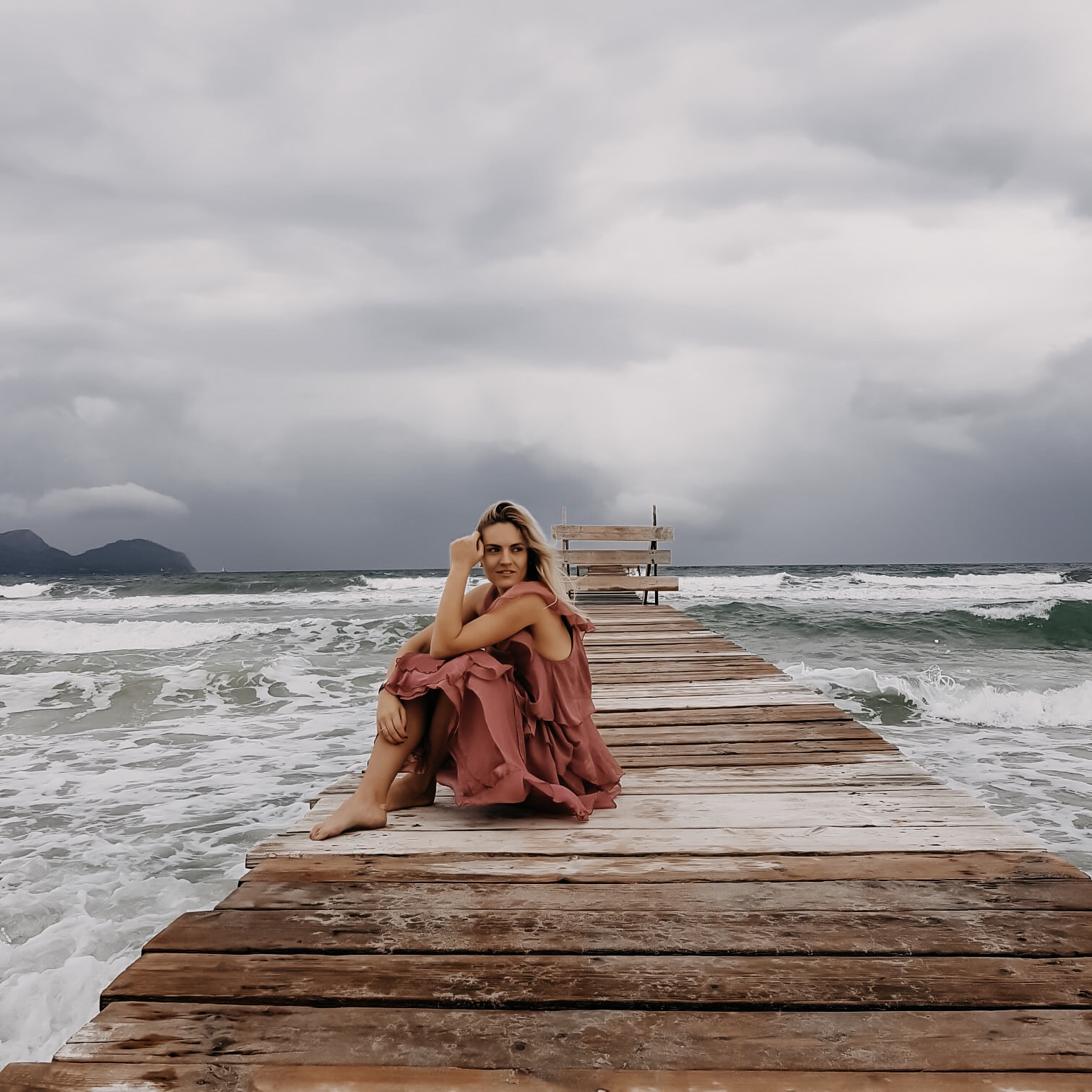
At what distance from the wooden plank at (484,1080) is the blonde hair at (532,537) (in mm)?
1789

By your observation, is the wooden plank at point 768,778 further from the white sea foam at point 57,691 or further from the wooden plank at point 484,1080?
the white sea foam at point 57,691

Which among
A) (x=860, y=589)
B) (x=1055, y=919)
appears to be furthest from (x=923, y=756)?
(x=860, y=589)

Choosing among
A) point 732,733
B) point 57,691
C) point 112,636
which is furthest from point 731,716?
point 112,636

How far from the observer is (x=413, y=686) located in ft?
9.62

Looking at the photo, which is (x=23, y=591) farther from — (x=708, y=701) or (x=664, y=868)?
(x=664, y=868)

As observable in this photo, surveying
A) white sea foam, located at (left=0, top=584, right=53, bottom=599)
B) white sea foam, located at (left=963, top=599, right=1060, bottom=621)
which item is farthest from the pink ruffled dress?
white sea foam, located at (left=0, top=584, right=53, bottom=599)

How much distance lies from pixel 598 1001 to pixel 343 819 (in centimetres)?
145

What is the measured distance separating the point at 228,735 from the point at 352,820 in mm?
4871

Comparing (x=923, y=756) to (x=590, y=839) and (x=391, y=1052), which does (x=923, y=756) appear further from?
(x=391, y=1052)

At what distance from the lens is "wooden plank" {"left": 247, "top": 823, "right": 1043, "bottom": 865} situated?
2621mm

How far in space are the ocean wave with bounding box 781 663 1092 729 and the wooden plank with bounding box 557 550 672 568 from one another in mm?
3711

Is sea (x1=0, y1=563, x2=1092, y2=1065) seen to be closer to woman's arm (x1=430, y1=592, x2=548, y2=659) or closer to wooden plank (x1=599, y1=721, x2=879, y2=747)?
wooden plank (x1=599, y1=721, x2=879, y2=747)

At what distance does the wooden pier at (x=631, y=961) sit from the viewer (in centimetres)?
150

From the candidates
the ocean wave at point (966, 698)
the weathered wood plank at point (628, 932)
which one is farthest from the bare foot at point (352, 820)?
the ocean wave at point (966, 698)
